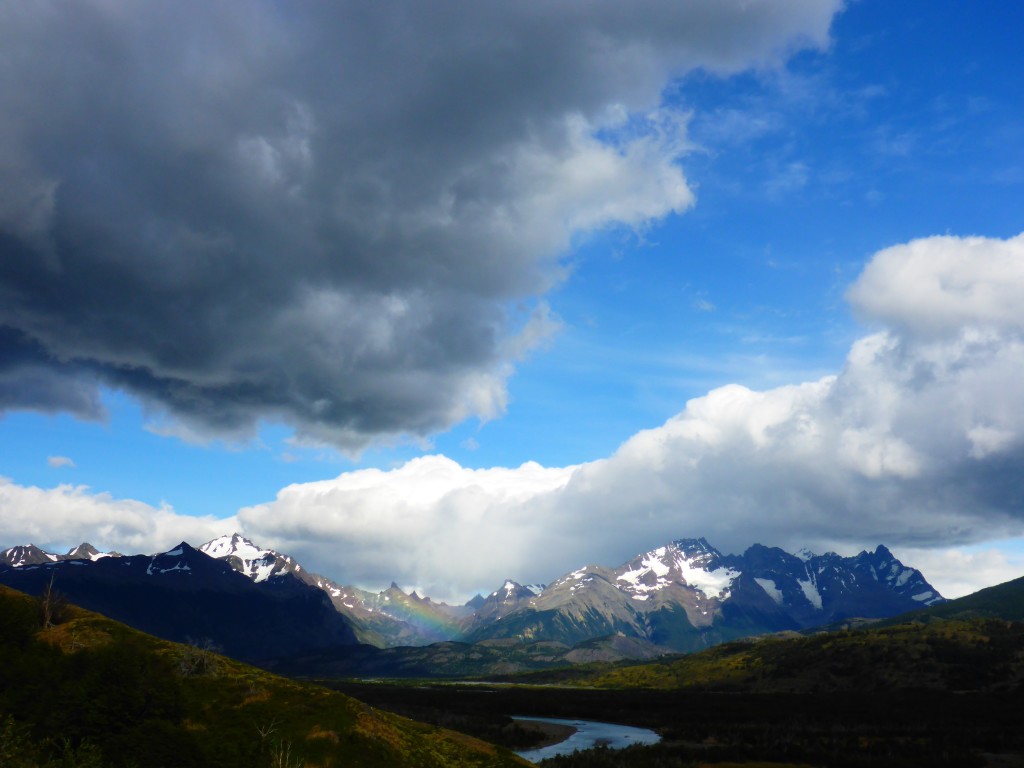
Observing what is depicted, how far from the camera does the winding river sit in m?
119

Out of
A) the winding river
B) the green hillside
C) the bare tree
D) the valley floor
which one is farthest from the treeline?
the winding river

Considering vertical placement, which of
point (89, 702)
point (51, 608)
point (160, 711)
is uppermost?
point (51, 608)

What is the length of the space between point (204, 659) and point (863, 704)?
17552 cm

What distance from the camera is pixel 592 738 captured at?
144375 mm

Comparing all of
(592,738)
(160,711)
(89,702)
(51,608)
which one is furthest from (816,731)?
(51,608)

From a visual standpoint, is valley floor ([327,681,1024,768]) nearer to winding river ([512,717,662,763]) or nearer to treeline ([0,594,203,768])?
winding river ([512,717,662,763])

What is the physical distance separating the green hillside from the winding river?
48673 mm

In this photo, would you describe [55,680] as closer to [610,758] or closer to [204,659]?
[204,659]

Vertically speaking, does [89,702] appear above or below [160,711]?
above

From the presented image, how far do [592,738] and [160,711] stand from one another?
356 ft

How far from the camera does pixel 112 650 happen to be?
209 ft

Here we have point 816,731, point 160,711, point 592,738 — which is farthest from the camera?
point 592,738

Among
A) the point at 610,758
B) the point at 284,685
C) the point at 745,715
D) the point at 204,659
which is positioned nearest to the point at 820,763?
the point at 610,758

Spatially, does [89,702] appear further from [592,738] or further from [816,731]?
[816,731]
